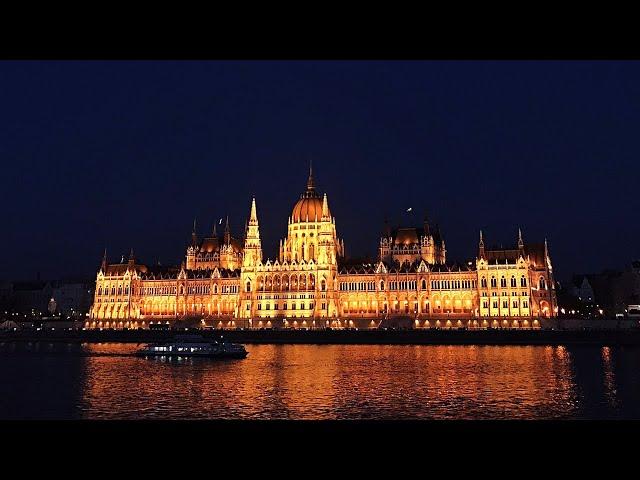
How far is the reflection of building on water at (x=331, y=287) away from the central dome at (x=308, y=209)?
177mm

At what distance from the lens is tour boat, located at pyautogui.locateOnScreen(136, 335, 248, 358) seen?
2253 inches

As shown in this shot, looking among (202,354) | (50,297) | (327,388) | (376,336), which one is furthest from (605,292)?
Result: (50,297)

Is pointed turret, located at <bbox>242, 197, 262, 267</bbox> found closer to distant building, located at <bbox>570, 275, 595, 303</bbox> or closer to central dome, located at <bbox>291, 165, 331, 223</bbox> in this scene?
central dome, located at <bbox>291, 165, 331, 223</bbox>

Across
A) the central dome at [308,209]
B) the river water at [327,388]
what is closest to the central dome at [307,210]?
the central dome at [308,209]

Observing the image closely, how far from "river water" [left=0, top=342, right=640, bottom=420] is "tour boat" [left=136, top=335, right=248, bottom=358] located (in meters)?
4.65

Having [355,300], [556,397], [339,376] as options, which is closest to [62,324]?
[355,300]

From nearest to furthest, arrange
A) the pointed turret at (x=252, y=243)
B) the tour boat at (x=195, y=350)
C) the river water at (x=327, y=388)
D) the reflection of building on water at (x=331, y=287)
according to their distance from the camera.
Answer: the river water at (x=327, y=388), the tour boat at (x=195, y=350), the reflection of building on water at (x=331, y=287), the pointed turret at (x=252, y=243)

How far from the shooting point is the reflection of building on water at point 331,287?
306 feet

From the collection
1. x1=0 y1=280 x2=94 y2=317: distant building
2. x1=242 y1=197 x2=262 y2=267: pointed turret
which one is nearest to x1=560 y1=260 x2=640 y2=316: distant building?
x1=242 y1=197 x2=262 y2=267: pointed turret

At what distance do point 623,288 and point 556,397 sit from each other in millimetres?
97889

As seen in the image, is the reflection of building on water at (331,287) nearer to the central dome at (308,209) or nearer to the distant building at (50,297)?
the central dome at (308,209)
